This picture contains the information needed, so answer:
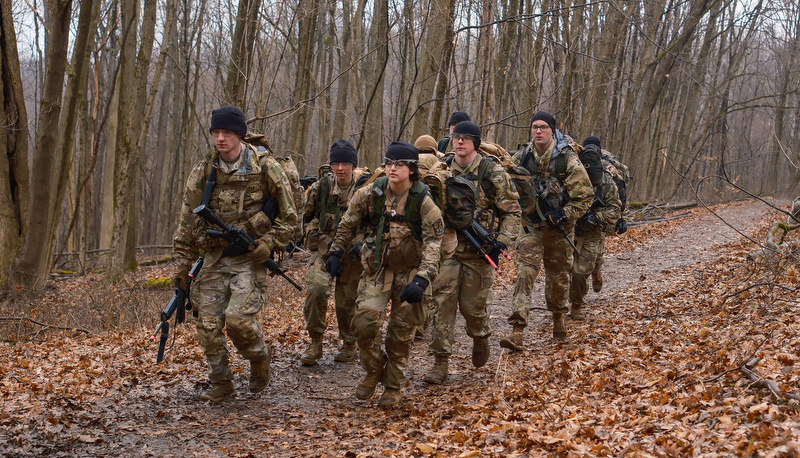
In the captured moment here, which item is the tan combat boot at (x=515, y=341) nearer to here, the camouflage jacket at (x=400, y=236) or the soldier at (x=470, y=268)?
the soldier at (x=470, y=268)

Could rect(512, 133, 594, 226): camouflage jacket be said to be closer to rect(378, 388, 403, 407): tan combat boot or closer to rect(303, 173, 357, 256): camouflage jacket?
rect(303, 173, 357, 256): camouflage jacket

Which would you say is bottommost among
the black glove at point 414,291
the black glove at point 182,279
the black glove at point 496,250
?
the black glove at point 182,279

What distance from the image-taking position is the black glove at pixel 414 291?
474cm

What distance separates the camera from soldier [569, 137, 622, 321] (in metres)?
8.54

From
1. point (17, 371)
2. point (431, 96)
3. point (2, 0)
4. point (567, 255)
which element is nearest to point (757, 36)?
point (431, 96)

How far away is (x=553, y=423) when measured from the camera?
167 inches

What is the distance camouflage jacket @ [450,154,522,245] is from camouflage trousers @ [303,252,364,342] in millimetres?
1482

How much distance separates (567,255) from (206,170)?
4.33 m

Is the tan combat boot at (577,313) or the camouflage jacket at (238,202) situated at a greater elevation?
the camouflage jacket at (238,202)

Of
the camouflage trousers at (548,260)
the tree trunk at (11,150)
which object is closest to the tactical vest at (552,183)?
the camouflage trousers at (548,260)

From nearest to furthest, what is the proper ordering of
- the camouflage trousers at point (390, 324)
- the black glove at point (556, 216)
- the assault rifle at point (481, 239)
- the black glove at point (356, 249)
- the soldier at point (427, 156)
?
the camouflage trousers at point (390, 324), the soldier at point (427, 156), the assault rifle at point (481, 239), the black glove at point (356, 249), the black glove at point (556, 216)

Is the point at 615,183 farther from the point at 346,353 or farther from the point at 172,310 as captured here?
the point at 172,310

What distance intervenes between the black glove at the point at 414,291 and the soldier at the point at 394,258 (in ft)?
0.57

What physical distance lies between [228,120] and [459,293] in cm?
270
